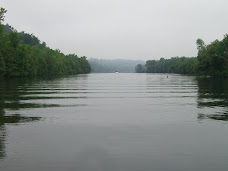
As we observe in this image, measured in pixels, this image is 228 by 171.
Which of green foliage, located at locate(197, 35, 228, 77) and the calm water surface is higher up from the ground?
green foliage, located at locate(197, 35, 228, 77)

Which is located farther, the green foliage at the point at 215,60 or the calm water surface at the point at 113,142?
the green foliage at the point at 215,60

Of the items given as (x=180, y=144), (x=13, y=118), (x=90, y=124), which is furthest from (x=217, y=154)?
(x=13, y=118)

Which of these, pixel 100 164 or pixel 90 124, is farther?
pixel 90 124

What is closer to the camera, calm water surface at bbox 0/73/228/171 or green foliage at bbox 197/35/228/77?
calm water surface at bbox 0/73/228/171

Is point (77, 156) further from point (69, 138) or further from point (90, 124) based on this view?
point (90, 124)

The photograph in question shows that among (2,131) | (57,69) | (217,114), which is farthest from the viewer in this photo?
(57,69)

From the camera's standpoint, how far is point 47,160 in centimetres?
679

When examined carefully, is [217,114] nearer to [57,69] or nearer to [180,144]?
[180,144]

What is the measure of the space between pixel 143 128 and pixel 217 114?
5.01 m

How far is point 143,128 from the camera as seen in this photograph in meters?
10.3

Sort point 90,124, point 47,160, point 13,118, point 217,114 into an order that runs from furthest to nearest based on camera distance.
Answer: point 217,114, point 13,118, point 90,124, point 47,160

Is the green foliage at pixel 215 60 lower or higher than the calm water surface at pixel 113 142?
higher

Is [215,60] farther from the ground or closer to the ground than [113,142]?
farther from the ground

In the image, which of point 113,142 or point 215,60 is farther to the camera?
point 215,60
